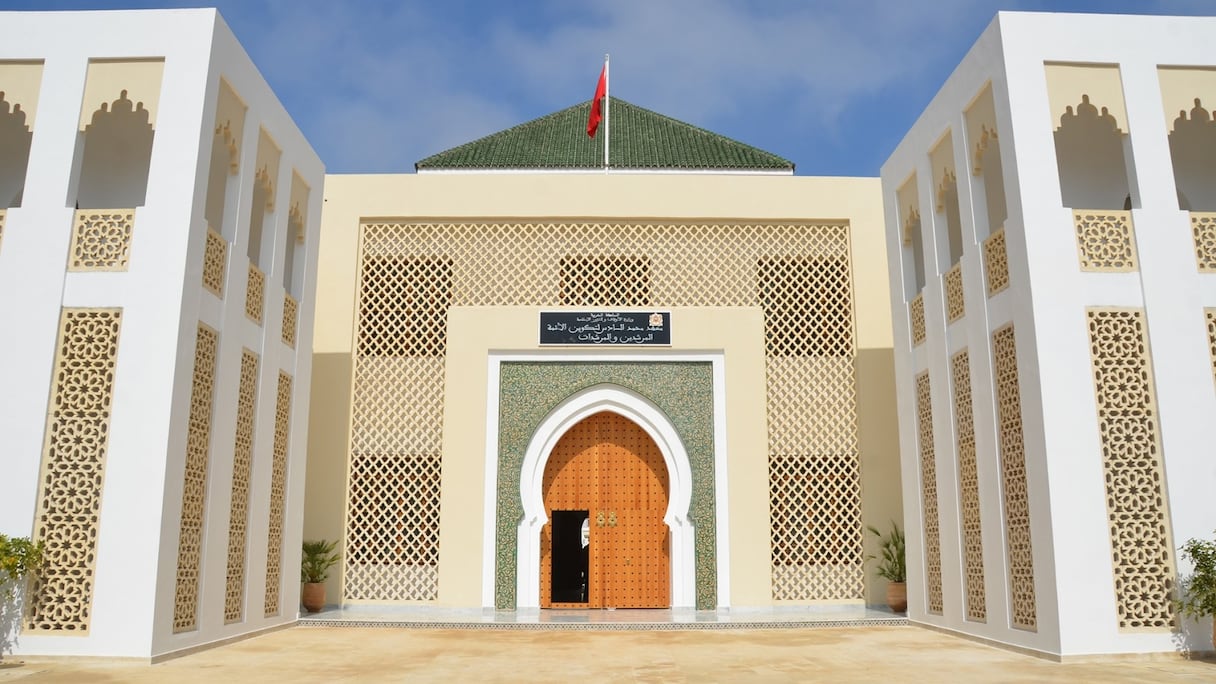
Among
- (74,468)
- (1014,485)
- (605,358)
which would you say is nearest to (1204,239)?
(1014,485)

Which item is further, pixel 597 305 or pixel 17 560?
pixel 597 305

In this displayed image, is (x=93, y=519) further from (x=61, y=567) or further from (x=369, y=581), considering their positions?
(x=369, y=581)

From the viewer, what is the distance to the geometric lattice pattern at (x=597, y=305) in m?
9.49

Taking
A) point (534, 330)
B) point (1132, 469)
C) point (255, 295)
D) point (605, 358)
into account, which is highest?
point (534, 330)

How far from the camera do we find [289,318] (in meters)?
8.28

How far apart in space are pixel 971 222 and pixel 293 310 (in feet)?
18.9

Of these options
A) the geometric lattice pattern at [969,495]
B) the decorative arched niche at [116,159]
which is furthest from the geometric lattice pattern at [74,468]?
the geometric lattice pattern at [969,495]

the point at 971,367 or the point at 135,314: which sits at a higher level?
the point at 135,314

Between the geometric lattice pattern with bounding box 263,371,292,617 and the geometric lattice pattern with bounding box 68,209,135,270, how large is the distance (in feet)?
6.77

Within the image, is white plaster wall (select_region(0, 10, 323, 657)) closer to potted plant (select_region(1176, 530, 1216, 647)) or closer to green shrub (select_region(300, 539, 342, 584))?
green shrub (select_region(300, 539, 342, 584))

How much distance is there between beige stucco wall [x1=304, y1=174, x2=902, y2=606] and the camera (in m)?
9.38

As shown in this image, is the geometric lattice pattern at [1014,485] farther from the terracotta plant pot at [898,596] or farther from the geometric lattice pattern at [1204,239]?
the terracotta plant pot at [898,596]

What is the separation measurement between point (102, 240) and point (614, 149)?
7.97 m

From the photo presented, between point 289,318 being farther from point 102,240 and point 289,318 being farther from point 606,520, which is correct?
point 606,520
